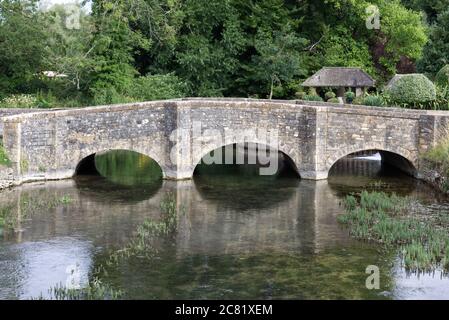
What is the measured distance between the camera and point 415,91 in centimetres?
2978

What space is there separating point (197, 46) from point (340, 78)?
8318 mm

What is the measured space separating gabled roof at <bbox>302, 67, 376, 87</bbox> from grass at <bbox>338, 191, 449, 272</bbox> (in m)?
15.9

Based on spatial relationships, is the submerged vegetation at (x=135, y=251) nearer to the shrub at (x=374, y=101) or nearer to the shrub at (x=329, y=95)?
the shrub at (x=374, y=101)

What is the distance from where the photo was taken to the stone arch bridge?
25.9 m

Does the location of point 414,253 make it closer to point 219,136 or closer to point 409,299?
point 409,299

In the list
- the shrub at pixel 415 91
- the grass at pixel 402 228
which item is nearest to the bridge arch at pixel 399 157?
the shrub at pixel 415 91

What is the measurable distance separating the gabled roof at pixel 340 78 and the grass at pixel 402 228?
52.0 ft

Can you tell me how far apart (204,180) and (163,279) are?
40.0 feet

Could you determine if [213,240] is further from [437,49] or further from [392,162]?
[437,49]

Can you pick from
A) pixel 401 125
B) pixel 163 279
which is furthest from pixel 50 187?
pixel 401 125

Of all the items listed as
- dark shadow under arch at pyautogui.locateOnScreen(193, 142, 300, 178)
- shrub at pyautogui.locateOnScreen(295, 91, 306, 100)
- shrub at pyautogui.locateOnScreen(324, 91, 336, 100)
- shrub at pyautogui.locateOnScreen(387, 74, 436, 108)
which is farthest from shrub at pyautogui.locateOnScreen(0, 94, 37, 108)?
shrub at pyautogui.locateOnScreen(387, 74, 436, 108)

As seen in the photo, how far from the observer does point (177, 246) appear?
17703 mm

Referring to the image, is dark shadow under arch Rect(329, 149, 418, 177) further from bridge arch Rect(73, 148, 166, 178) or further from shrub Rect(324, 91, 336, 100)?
bridge arch Rect(73, 148, 166, 178)
